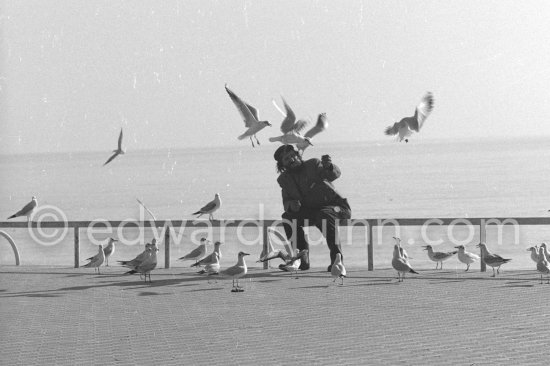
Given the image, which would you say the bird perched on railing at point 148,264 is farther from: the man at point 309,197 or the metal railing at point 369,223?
the man at point 309,197

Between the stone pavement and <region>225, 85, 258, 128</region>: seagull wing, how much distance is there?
125 inches

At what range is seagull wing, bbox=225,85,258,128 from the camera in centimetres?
1758

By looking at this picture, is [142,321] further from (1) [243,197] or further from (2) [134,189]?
(2) [134,189]

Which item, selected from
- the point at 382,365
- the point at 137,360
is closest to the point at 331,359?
the point at 382,365

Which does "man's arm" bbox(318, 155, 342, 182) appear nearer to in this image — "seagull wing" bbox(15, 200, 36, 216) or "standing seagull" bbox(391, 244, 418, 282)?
"standing seagull" bbox(391, 244, 418, 282)

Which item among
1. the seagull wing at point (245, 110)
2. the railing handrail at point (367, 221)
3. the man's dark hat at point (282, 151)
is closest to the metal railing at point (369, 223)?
the railing handrail at point (367, 221)

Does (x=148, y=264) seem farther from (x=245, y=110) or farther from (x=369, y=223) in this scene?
(x=245, y=110)

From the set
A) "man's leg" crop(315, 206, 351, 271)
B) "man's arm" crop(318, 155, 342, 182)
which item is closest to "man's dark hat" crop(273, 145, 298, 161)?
"man's arm" crop(318, 155, 342, 182)

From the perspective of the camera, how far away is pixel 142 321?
11258mm

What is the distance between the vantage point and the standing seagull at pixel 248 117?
57.7 ft

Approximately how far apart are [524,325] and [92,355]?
14.5 feet

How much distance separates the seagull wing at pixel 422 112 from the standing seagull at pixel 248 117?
2.67 meters

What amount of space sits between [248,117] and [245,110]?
15cm

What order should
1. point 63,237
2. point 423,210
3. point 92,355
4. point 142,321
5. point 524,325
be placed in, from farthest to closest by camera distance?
1. point 423,210
2. point 63,237
3. point 142,321
4. point 524,325
5. point 92,355
